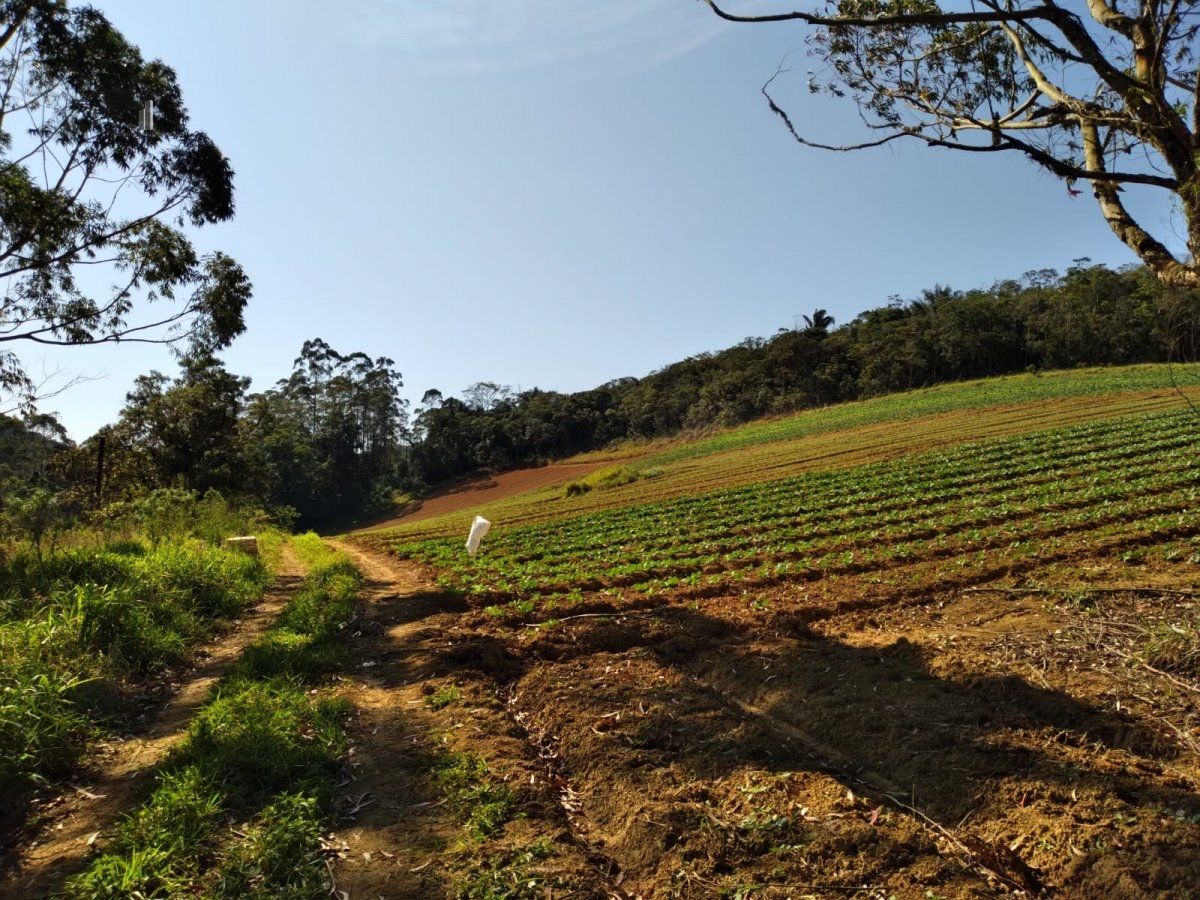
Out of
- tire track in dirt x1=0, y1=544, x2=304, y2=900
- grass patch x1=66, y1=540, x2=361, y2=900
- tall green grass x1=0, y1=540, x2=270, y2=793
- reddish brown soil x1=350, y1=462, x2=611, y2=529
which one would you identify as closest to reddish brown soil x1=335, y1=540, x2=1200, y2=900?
grass patch x1=66, y1=540, x2=361, y2=900

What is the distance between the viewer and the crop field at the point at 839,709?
11.0ft

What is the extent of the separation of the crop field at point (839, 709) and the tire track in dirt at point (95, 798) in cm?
163

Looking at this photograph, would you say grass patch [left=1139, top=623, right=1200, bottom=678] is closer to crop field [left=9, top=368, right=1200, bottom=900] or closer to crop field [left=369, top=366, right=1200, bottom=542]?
crop field [left=9, top=368, right=1200, bottom=900]

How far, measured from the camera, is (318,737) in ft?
16.8

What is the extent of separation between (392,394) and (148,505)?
7023cm

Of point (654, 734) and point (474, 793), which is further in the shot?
point (654, 734)

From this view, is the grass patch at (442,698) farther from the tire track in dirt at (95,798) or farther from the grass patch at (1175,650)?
the grass patch at (1175,650)

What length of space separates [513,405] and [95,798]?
9009 centimetres

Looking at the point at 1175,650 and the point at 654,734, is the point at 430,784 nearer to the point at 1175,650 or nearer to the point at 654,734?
the point at 654,734

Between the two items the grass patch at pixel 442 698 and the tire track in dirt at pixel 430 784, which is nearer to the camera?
the tire track in dirt at pixel 430 784

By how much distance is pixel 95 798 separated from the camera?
447 cm

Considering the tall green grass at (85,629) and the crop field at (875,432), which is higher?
the tall green grass at (85,629)

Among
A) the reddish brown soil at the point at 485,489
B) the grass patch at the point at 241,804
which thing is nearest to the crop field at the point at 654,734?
the grass patch at the point at 241,804

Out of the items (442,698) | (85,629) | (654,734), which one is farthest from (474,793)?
(85,629)
